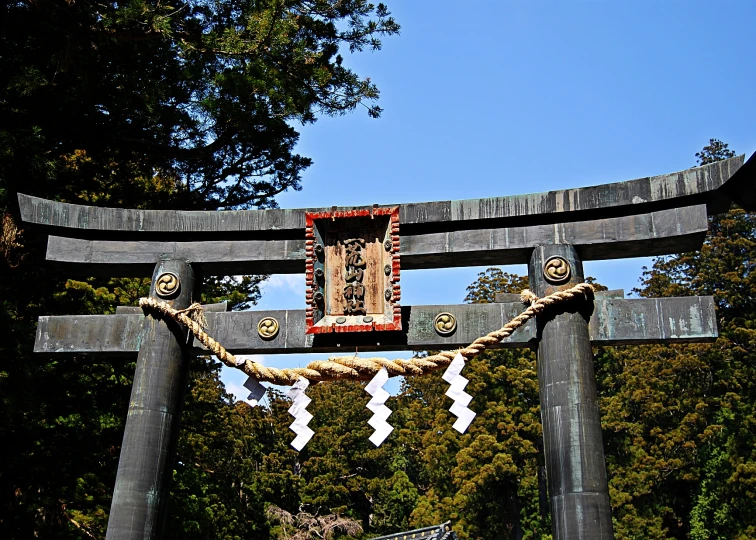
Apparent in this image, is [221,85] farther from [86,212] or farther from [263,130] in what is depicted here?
[86,212]

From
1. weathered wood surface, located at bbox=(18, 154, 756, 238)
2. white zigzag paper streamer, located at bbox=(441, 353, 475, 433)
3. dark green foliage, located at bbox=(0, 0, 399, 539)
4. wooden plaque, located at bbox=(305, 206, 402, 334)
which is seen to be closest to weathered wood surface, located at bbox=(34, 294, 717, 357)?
wooden plaque, located at bbox=(305, 206, 402, 334)

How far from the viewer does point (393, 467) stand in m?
33.5

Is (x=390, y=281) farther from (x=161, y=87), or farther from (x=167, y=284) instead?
Answer: (x=161, y=87)

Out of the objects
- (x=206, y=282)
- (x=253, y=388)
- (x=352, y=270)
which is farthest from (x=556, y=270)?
(x=206, y=282)

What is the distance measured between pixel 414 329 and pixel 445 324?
0.28 m

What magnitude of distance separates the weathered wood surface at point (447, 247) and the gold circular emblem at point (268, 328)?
61 cm

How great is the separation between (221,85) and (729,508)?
20.9m

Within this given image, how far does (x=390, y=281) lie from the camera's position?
643 cm

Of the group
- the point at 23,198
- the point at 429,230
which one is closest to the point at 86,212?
the point at 23,198

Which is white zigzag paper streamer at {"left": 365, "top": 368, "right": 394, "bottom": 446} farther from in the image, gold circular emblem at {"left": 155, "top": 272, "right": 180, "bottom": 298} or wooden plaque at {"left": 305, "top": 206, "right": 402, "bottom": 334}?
gold circular emblem at {"left": 155, "top": 272, "right": 180, "bottom": 298}

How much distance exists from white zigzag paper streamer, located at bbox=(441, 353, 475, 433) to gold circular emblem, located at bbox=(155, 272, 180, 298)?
2703 mm

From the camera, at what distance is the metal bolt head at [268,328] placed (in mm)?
6551

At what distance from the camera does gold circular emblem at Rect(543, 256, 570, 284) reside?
628 cm

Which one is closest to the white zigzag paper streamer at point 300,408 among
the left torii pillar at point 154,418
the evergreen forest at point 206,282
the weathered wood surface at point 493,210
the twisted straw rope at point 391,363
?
the twisted straw rope at point 391,363
